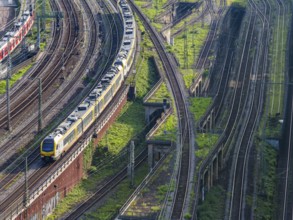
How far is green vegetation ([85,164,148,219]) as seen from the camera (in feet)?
307

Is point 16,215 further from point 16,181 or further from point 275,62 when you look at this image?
point 275,62

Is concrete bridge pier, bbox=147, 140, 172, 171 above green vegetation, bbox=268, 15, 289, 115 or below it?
below

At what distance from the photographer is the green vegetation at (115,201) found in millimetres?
93562

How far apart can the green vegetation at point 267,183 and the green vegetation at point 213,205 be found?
3798 mm

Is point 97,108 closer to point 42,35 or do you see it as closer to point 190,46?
point 42,35

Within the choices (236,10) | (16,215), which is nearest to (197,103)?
(16,215)

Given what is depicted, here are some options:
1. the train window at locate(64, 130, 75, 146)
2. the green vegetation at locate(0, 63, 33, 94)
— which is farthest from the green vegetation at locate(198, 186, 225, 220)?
the green vegetation at locate(0, 63, 33, 94)

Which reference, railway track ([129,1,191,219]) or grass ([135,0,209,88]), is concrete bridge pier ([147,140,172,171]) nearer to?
railway track ([129,1,191,219])

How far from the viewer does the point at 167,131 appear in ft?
359

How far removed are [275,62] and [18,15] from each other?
44471 mm

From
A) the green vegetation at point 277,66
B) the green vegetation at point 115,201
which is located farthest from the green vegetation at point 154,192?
the green vegetation at point 277,66

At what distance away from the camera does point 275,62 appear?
495 ft

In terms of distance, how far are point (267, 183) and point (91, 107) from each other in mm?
22499

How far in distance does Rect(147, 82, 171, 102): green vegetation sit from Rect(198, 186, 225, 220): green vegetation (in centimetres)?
2187
